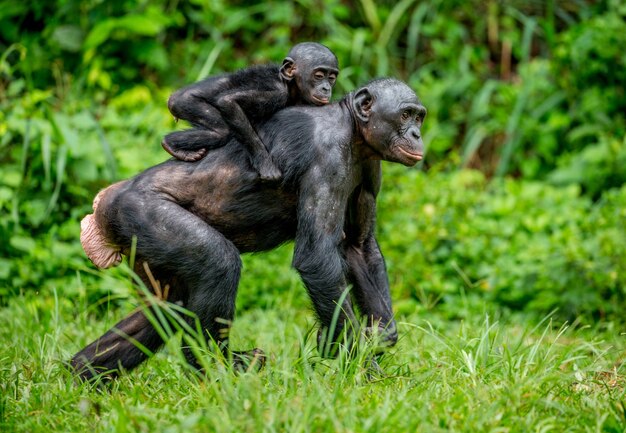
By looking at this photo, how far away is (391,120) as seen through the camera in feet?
15.8

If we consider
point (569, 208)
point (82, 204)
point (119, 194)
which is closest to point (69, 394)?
point (119, 194)

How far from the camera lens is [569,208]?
28.6ft

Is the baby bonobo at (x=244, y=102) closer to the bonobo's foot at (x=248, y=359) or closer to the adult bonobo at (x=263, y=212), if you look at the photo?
the adult bonobo at (x=263, y=212)

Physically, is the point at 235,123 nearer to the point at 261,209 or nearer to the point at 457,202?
the point at 261,209

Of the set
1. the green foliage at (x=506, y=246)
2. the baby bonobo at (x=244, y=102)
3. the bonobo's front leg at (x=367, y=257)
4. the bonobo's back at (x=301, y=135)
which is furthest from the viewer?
the green foliage at (x=506, y=246)

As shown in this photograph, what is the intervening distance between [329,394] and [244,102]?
6.05 feet

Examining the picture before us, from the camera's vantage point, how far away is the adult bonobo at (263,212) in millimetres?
4582

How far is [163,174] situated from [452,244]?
13.8ft

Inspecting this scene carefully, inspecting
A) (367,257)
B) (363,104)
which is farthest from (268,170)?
(367,257)

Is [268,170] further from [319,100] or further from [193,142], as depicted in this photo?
[319,100]

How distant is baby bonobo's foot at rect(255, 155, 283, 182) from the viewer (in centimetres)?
471

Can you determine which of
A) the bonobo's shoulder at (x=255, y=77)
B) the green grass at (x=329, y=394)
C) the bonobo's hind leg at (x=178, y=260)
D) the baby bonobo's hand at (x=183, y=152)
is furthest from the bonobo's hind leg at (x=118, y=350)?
the bonobo's shoulder at (x=255, y=77)

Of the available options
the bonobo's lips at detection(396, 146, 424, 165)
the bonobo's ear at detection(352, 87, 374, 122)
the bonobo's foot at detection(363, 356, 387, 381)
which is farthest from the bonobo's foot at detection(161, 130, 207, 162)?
the bonobo's foot at detection(363, 356, 387, 381)

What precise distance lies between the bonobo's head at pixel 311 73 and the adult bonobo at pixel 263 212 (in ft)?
0.58
